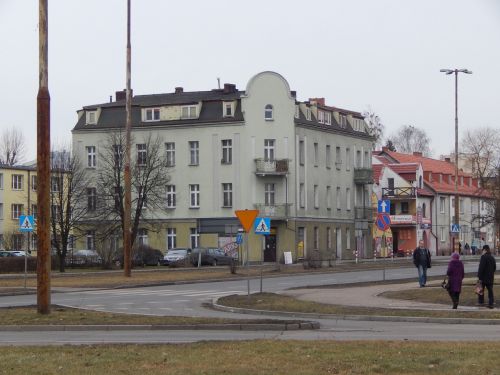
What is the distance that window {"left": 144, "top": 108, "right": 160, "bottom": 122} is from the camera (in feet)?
276

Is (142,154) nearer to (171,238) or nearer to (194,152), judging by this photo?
(194,152)

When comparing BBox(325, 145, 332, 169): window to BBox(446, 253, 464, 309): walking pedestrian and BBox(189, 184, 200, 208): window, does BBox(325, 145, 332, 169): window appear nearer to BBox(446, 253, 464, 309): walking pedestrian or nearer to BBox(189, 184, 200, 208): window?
BBox(189, 184, 200, 208): window

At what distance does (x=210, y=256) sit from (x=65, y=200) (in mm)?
11025

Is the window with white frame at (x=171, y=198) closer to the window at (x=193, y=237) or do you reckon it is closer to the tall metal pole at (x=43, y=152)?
the window at (x=193, y=237)

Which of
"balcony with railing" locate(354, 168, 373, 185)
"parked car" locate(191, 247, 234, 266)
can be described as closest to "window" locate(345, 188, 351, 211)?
"balcony with railing" locate(354, 168, 373, 185)

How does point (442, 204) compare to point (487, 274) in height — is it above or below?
above

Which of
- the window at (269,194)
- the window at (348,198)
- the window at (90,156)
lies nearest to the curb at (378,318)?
the window at (269,194)

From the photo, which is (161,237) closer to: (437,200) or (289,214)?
(289,214)

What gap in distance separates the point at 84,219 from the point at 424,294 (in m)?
48.8

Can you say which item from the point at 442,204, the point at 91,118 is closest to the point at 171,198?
the point at 91,118

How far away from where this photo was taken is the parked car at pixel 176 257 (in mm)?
70188

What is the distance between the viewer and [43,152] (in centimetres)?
2450

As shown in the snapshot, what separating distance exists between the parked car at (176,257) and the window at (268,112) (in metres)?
13.8

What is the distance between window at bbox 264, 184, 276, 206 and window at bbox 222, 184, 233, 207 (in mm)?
2702
